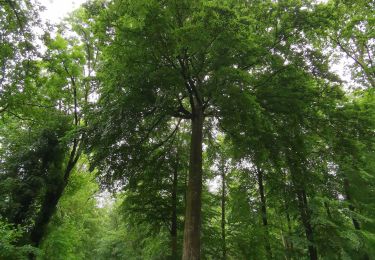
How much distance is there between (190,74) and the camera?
795 cm

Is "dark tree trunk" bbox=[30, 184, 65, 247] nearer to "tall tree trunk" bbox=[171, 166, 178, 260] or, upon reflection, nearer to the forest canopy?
the forest canopy

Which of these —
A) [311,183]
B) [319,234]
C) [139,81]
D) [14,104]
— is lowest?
[319,234]

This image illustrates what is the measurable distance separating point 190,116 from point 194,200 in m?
3.07

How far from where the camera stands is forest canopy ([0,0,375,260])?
712 centimetres

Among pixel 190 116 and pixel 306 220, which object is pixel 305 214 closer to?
pixel 306 220

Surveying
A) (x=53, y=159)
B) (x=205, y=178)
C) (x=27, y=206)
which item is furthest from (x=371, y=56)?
(x=27, y=206)

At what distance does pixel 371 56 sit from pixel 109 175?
12.5m

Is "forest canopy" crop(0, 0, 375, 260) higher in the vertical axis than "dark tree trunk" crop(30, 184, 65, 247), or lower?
higher

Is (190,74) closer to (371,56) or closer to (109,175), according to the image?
(109,175)

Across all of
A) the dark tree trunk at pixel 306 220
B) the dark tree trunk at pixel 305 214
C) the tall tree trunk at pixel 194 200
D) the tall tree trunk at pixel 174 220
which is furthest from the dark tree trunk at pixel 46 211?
the dark tree trunk at pixel 306 220

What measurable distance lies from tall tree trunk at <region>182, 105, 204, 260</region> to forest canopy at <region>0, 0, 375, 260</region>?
38 mm

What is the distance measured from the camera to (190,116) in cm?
1028

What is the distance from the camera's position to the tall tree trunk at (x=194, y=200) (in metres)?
7.86

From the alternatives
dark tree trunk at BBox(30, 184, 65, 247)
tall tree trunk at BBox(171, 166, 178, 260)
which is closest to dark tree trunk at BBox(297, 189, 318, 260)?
tall tree trunk at BBox(171, 166, 178, 260)
